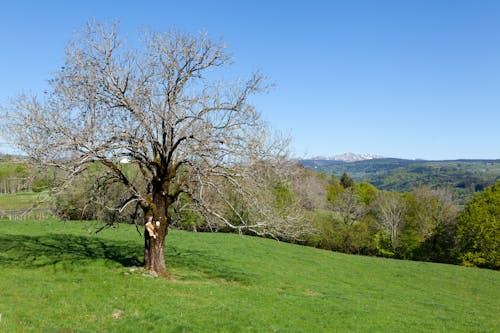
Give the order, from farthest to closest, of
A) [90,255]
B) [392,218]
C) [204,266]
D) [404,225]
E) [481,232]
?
[404,225], [392,218], [481,232], [204,266], [90,255]

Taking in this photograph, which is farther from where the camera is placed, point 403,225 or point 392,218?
point 403,225

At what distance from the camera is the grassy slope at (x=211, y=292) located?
454 inches

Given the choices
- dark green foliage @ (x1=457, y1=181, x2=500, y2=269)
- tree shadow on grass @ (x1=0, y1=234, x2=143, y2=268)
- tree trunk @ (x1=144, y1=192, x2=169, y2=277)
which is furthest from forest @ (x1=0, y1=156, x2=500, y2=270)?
tree trunk @ (x1=144, y1=192, x2=169, y2=277)

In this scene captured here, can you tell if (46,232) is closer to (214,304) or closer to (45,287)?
(45,287)

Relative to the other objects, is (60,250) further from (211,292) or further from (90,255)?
(211,292)

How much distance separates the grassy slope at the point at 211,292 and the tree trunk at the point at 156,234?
796mm

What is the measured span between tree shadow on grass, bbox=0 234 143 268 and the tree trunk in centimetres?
285

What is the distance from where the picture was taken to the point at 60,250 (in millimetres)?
21359

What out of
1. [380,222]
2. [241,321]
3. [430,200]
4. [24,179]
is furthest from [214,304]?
[430,200]

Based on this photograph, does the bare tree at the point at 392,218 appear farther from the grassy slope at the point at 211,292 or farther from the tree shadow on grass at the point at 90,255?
the tree shadow on grass at the point at 90,255

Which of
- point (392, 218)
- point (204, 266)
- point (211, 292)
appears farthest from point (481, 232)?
point (211, 292)

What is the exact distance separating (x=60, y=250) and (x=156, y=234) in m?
8.48

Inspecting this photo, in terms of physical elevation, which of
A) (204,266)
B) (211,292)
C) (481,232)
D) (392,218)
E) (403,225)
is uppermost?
(211,292)

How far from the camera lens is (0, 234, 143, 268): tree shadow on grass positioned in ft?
60.5
